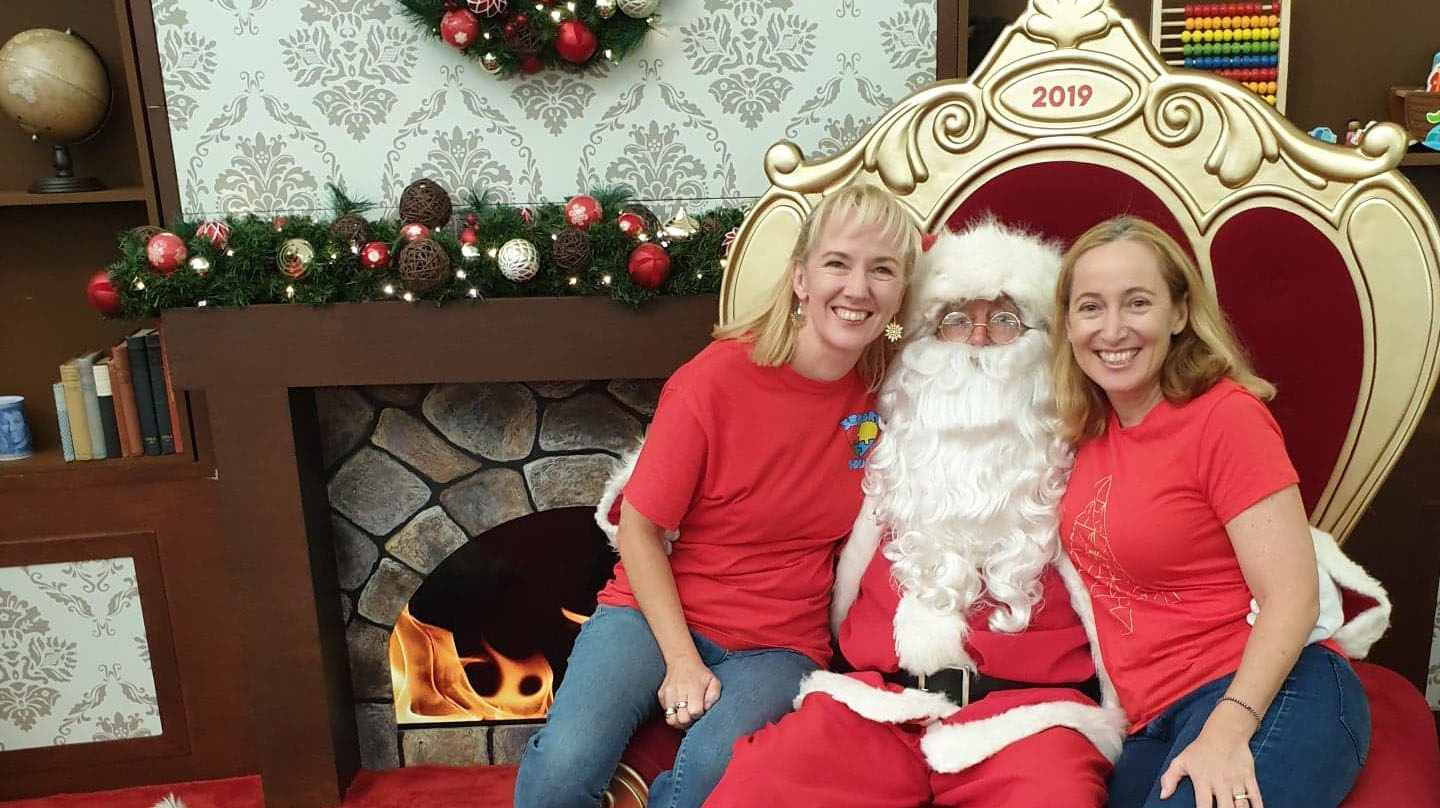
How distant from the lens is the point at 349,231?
2.19 meters

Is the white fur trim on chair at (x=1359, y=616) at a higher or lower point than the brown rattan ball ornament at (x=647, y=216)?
lower

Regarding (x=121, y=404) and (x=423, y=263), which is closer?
(x=423, y=263)

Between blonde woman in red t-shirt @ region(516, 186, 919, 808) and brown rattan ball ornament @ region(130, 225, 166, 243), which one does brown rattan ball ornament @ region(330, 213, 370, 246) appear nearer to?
brown rattan ball ornament @ region(130, 225, 166, 243)

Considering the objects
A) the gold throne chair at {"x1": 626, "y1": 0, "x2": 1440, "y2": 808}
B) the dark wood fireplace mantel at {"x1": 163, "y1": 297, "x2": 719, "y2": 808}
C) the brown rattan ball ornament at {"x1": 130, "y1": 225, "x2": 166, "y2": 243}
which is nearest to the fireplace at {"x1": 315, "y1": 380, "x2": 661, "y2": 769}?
the dark wood fireplace mantel at {"x1": 163, "y1": 297, "x2": 719, "y2": 808}

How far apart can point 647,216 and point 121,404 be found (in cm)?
133

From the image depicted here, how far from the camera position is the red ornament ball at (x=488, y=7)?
7.14ft

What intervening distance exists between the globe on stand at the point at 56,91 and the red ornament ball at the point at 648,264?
1.39 metres

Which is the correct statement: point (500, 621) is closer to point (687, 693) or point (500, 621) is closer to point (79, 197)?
point (687, 693)

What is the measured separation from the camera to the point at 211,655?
2574 millimetres

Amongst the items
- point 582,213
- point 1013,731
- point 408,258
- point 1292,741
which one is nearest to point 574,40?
point 582,213

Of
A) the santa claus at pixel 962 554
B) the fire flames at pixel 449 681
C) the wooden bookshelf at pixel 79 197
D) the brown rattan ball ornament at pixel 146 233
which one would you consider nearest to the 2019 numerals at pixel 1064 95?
the santa claus at pixel 962 554

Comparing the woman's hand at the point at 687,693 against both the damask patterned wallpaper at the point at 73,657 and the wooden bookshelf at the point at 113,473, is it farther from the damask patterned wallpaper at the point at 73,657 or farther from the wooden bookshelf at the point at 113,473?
the damask patterned wallpaper at the point at 73,657

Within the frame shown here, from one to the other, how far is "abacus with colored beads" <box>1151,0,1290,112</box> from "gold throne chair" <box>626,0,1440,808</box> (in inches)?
37.4

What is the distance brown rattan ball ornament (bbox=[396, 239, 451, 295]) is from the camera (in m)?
2.14
